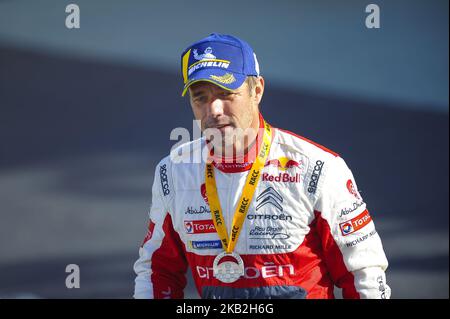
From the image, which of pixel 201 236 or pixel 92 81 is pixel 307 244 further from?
pixel 92 81

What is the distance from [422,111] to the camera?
187 inches

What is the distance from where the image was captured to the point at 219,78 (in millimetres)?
2176

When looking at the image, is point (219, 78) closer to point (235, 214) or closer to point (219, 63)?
point (219, 63)

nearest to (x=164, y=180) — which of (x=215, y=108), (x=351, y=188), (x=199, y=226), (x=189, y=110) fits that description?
(x=199, y=226)

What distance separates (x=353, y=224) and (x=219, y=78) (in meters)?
0.62

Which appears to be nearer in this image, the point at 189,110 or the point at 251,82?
the point at 251,82

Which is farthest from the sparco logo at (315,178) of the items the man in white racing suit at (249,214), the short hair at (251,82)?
the short hair at (251,82)

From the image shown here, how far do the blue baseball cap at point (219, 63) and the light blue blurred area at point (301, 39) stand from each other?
2.44 m

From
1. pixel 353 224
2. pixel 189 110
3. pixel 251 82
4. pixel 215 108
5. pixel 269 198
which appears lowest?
pixel 353 224

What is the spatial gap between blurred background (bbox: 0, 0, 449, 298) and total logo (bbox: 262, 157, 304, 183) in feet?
7.92

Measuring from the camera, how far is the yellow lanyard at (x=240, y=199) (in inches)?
86.8

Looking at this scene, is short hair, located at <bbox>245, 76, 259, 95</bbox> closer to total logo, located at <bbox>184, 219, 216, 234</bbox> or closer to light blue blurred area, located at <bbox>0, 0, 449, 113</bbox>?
total logo, located at <bbox>184, 219, 216, 234</bbox>

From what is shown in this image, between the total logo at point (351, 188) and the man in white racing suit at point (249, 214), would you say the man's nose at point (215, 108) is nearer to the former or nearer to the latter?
the man in white racing suit at point (249, 214)

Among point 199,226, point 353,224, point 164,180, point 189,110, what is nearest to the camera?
point 353,224
